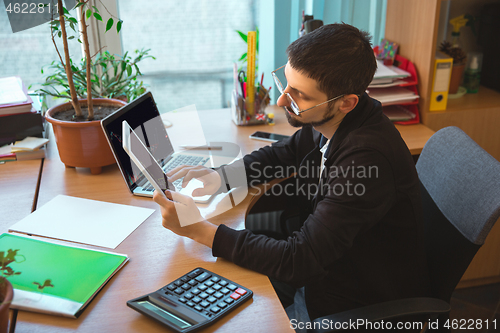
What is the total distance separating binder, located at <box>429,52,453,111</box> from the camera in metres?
1.69

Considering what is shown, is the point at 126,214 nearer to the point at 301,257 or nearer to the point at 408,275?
the point at 301,257

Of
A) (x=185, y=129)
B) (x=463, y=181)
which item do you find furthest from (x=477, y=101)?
(x=185, y=129)

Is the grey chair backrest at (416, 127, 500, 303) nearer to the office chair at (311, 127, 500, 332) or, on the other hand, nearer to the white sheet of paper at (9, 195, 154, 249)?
the office chair at (311, 127, 500, 332)

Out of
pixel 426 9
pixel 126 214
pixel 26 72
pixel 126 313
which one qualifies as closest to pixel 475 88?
pixel 426 9

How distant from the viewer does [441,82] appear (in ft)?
5.58

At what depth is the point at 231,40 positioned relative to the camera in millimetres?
2043

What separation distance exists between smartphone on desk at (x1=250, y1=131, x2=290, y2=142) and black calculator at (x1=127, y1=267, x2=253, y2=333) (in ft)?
2.66

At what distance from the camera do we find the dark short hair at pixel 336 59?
3.15 ft

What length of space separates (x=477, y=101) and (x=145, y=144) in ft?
4.69

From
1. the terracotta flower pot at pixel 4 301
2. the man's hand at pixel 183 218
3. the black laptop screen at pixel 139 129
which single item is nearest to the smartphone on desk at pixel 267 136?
the black laptop screen at pixel 139 129

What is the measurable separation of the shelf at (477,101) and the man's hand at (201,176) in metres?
1.03

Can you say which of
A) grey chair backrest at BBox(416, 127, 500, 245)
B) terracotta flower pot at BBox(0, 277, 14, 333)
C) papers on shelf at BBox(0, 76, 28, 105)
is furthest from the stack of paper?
grey chair backrest at BBox(416, 127, 500, 245)

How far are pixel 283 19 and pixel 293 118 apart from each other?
954 millimetres

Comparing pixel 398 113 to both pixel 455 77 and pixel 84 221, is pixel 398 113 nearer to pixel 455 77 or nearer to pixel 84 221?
pixel 455 77
